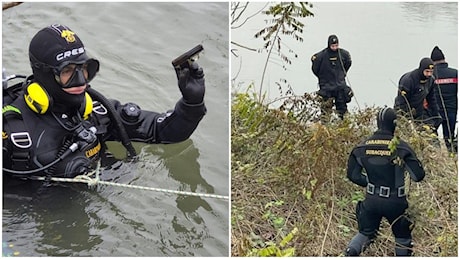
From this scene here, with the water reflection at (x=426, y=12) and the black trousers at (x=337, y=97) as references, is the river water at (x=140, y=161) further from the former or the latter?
the water reflection at (x=426, y=12)

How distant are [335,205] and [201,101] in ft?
3.89

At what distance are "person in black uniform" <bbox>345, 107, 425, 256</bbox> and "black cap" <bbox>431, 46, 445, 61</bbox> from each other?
7.23 feet

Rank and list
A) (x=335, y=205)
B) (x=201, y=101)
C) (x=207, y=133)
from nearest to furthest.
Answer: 1. (x=201, y=101)
2. (x=335, y=205)
3. (x=207, y=133)

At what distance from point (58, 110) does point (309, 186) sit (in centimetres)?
170

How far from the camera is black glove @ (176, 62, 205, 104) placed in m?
3.77

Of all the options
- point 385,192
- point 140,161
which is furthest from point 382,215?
point 140,161

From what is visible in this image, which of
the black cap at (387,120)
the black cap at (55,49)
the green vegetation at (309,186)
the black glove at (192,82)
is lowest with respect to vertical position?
the green vegetation at (309,186)

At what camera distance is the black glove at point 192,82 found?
3.77m

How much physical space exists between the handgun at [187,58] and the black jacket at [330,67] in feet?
8.75

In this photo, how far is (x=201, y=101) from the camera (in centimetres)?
399

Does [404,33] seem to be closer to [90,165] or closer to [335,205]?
[335,205]

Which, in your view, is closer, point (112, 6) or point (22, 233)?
point (22, 233)

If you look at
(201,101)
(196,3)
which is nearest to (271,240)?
(201,101)

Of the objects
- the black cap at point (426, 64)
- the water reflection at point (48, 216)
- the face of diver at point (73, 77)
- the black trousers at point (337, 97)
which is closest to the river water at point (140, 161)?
the water reflection at point (48, 216)
